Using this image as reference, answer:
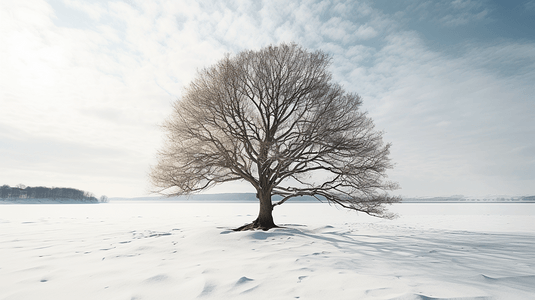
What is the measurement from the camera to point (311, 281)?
4746 mm

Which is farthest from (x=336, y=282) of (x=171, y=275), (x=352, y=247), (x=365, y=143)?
(x=365, y=143)

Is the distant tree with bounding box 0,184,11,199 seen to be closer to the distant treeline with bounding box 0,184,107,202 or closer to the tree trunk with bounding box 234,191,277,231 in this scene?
the distant treeline with bounding box 0,184,107,202

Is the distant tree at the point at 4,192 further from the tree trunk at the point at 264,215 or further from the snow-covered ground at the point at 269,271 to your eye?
the tree trunk at the point at 264,215

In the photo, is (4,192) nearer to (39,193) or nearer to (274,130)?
(39,193)

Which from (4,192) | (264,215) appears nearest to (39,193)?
(4,192)

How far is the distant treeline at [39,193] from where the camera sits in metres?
92.2

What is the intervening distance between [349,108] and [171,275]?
10995 millimetres

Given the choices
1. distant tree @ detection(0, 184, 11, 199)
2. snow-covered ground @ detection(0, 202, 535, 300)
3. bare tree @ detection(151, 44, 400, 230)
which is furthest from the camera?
distant tree @ detection(0, 184, 11, 199)

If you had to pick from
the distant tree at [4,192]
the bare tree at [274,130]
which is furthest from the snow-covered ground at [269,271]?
the distant tree at [4,192]

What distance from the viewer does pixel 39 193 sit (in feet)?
328

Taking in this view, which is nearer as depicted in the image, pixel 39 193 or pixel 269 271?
pixel 269 271

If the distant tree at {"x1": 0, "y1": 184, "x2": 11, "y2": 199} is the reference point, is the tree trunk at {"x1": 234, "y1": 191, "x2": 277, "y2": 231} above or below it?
below

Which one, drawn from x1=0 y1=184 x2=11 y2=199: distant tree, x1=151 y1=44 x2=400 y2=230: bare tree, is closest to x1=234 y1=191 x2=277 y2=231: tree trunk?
x1=151 y1=44 x2=400 y2=230: bare tree

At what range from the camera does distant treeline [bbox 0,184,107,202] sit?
303ft
